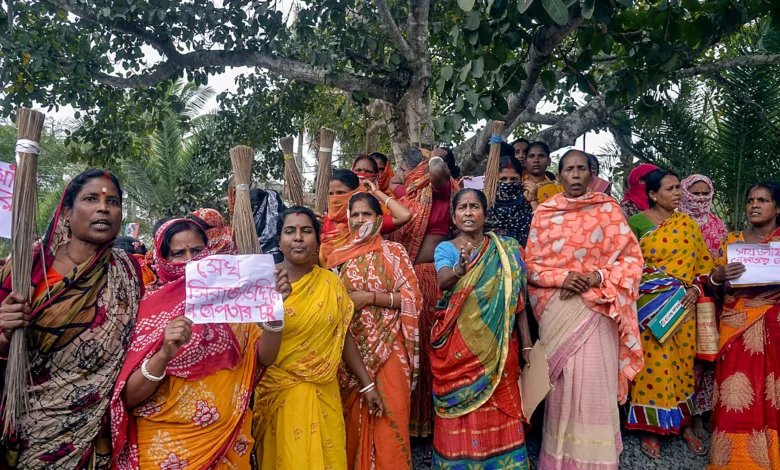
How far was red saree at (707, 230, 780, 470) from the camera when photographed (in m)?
3.98

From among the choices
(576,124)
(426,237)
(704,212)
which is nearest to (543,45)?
(426,237)

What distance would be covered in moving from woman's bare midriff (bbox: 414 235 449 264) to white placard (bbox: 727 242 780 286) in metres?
2.02

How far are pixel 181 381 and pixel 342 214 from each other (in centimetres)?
195

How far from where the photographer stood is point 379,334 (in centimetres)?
Result: 369

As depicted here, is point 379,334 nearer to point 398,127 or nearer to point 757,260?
point 757,260

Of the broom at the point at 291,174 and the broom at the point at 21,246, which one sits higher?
the broom at the point at 291,174

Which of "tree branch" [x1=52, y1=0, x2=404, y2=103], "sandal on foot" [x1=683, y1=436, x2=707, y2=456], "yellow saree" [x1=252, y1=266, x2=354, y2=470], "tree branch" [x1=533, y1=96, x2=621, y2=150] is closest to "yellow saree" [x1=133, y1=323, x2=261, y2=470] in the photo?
"yellow saree" [x1=252, y1=266, x2=354, y2=470]

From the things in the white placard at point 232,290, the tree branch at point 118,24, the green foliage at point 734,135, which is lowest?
the white placard at point 232,290

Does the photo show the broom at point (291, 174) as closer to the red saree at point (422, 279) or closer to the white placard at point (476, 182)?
→ the red saree at point (422, 279)

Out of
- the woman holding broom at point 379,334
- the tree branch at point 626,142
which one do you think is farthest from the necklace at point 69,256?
the tree branch at point 626,142

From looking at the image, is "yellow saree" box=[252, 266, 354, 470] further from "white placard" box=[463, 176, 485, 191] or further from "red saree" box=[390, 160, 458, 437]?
"white placard" box=[463, 176, 485, 191]

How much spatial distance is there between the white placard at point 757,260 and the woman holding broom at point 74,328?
3.74m

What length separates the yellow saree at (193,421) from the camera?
8.82 ft

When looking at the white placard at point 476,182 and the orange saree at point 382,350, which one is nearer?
the orange saree at point 382,350
